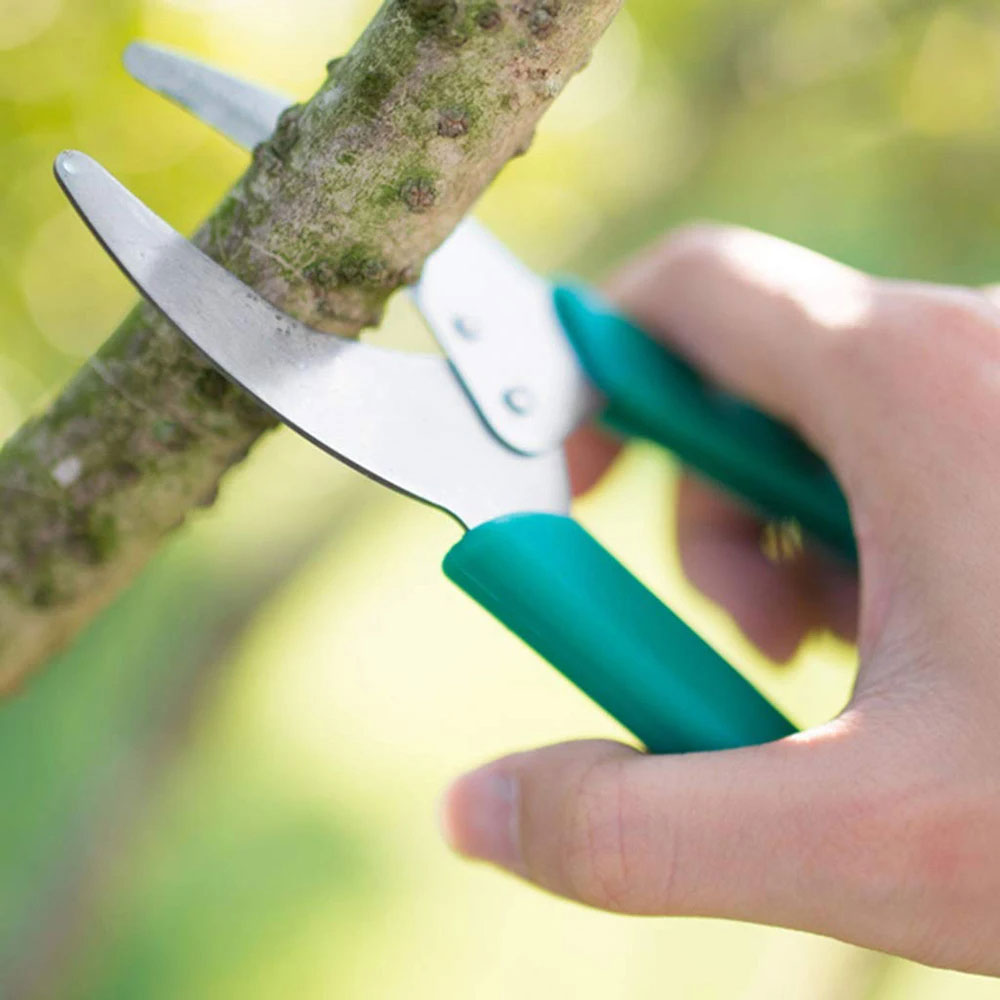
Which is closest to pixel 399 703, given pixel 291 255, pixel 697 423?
pixel 697 423

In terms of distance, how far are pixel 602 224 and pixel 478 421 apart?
3.97 feet

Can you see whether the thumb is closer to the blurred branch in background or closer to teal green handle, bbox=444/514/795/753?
teal green handle, bbox=444/514/795/753

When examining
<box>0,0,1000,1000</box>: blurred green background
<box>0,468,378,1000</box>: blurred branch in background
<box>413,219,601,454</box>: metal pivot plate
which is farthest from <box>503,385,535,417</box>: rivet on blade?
<box>0,468,378,1000</box>: blurred branch in background

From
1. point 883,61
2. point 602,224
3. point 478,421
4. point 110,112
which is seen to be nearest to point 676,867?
point 478,421

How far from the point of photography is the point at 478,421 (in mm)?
603

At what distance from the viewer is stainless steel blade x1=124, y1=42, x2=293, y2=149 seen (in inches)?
22.7

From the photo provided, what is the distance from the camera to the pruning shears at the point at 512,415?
0.43 metres

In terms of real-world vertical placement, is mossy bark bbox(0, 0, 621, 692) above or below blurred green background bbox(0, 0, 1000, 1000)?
above

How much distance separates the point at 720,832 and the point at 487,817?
0.15 meters

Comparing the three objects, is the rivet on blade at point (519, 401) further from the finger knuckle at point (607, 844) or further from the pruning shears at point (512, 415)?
the finger knuckle at point (607, 844)

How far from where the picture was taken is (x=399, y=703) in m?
1.80

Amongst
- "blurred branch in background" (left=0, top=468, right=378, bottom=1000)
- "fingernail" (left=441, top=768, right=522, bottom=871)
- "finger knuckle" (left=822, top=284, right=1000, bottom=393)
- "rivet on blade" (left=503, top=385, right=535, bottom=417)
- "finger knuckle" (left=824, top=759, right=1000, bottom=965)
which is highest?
"finger knuckle" (left=822, top=284, right=1000, bottom=393)

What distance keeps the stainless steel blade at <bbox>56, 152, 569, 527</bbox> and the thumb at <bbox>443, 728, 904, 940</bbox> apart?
0.15 metres

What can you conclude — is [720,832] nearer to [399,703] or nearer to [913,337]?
[913,337]
